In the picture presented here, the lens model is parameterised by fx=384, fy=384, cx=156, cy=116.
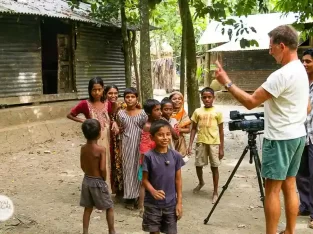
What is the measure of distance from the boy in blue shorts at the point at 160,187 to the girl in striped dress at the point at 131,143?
133 centimetres

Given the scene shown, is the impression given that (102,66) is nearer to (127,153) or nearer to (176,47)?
(127,153)

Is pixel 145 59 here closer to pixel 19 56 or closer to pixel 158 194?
pixel 158 194

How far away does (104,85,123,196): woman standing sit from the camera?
439 cm

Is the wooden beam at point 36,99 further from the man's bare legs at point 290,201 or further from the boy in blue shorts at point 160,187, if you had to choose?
the man's bare legs at point 290,201

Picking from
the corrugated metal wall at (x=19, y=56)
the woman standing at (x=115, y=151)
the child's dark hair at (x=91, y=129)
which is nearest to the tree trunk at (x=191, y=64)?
the corrugated metal wall at (x=19, y=56)

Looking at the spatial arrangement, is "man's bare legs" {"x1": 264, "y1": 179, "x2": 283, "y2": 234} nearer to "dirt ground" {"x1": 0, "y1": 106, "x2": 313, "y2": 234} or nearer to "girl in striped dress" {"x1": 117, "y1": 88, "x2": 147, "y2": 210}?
"dirt ground" {"x1": 0, "y1": 106, "x2": 313, "y2": 234}

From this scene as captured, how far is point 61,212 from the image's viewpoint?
4.24 metres

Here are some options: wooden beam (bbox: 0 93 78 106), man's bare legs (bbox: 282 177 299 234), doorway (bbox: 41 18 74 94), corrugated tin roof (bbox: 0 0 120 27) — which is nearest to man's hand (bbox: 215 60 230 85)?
man's bare legs (bbox: 282 177 299 234)

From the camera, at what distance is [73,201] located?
182 inches

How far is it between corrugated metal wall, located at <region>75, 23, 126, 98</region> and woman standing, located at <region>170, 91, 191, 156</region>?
5.59m

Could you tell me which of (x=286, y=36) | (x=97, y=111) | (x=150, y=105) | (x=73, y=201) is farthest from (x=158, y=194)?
(x=73, y=201)

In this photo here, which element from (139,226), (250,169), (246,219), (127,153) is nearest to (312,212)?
(246,219)

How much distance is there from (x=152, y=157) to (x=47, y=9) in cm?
636

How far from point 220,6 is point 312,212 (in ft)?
11.0
